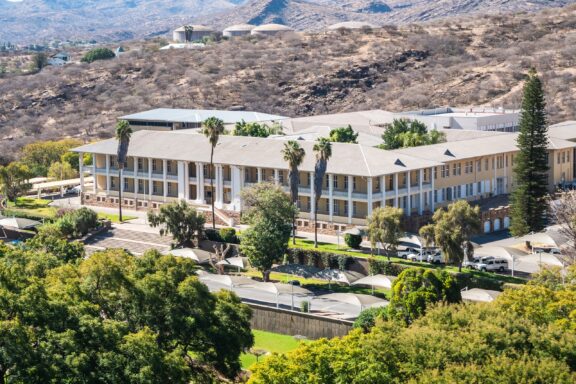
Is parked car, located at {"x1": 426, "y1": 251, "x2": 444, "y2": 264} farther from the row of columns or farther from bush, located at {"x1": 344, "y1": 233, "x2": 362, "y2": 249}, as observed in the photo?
the row of columns

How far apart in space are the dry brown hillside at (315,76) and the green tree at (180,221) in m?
57.9

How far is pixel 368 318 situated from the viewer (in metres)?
49.2

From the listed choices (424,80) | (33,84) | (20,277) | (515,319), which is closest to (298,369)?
(515,319)

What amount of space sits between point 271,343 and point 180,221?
18482mm

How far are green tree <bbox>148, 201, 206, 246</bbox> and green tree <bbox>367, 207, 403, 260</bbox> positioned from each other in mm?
11570

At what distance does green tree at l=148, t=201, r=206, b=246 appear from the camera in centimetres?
6781

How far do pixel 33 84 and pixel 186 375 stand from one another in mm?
124121

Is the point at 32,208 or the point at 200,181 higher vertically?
the point at 200,181

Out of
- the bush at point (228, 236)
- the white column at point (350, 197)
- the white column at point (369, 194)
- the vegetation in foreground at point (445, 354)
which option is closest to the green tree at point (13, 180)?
the bush at point (228, 236)

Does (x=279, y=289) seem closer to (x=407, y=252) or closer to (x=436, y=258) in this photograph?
(x=407, y=252)

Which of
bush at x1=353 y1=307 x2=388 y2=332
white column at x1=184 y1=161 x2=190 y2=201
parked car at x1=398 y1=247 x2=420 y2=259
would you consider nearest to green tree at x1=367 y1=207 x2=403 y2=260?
parked car at x1=398 y1=247 x2=420 y2=259

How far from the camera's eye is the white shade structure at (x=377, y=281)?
57.4 meters

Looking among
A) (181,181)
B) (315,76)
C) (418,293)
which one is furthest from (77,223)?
(315,76)

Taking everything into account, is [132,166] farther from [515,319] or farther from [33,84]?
[33,84]
